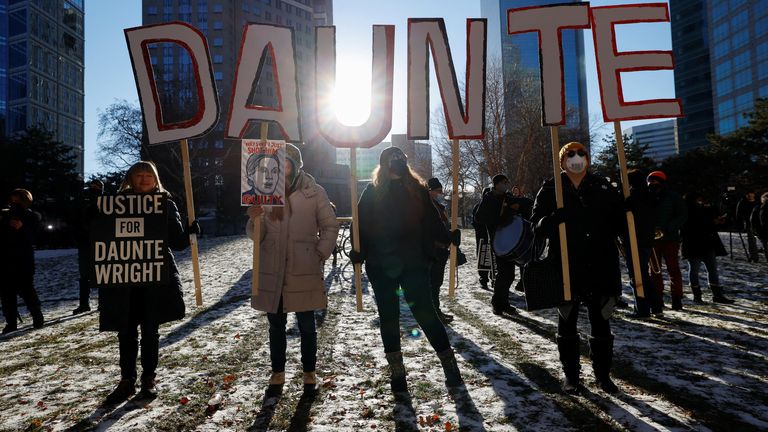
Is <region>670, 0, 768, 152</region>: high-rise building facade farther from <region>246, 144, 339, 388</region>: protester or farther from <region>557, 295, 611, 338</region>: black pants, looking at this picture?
<region>246, 144, 339, 388</region>: protester

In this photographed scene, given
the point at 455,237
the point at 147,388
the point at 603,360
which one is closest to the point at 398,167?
the point at 455,237

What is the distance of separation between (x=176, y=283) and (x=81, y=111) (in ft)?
300

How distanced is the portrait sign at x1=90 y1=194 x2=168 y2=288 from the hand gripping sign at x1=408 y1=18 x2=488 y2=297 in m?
2.58

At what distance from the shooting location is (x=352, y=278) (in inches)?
476

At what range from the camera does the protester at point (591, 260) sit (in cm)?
377

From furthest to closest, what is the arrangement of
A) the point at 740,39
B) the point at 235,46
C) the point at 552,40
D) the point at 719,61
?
the point at 235,46 < the point at 719,61 < the point at 740,39 < the point at 552,40

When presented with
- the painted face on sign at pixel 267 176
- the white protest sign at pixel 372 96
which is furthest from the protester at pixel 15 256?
the white protest sign at pixel 372 96

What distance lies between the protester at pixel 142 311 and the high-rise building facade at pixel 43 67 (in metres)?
70.1

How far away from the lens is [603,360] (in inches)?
150

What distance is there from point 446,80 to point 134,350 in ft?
12.9

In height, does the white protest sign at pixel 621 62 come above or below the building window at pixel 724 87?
below

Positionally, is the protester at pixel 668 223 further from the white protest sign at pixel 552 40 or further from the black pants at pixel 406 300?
the black pants at pixel 406 300

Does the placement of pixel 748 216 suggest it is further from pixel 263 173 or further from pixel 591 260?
pixel 263 173

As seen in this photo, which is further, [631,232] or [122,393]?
[631,232]
